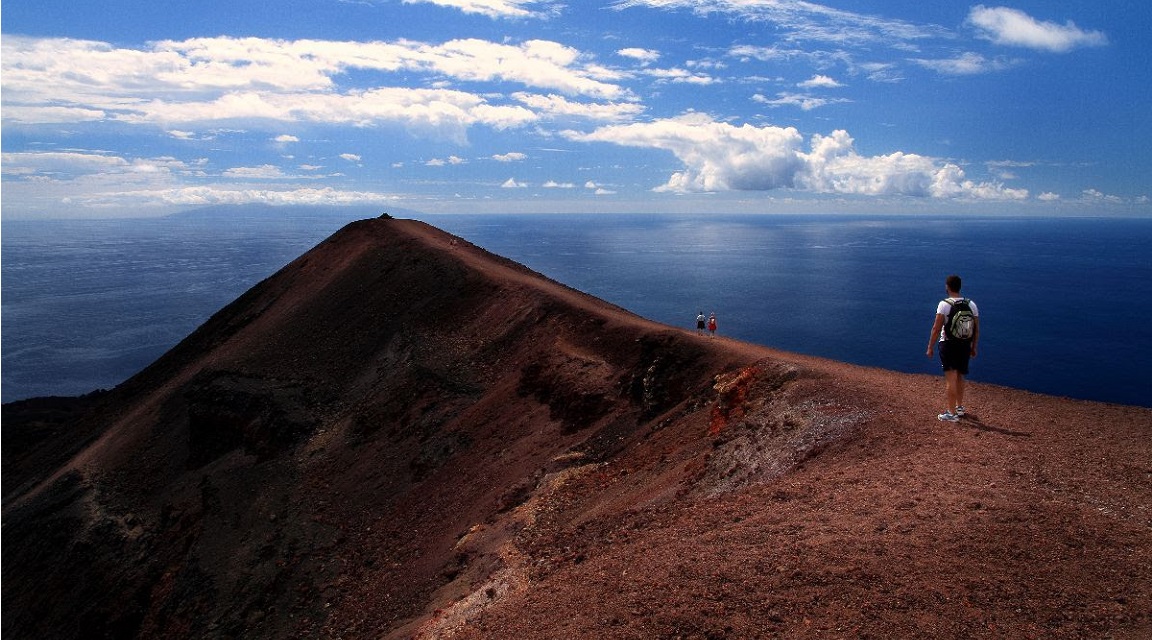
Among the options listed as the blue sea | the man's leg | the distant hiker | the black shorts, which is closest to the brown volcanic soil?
the man's leg

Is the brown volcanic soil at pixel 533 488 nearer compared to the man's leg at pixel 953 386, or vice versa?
the brown volcanic soil at pixel 533 488

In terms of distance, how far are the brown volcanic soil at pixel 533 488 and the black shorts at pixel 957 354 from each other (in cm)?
120

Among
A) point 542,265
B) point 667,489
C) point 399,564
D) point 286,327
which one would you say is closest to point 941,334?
point 667,489

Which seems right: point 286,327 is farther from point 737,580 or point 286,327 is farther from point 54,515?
point 737,580

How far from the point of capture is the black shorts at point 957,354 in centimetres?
1332

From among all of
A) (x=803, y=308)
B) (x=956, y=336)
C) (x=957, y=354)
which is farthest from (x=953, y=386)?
(x=803, y=308)

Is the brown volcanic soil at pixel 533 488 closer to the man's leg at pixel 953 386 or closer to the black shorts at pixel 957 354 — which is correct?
the man's leg at pixel 953 386

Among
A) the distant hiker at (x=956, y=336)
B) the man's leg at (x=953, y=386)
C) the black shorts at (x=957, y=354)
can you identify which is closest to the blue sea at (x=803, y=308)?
the man's leg at (x=953, y=386)

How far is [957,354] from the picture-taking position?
13344 millimetres

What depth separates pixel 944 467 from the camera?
1173 centimetres

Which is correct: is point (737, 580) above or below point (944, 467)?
below

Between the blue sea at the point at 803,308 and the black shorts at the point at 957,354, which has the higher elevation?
the black shorts at the point at 957,354

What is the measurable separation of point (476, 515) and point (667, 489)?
7.33 meters

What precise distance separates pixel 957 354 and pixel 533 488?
11.3 metres
